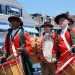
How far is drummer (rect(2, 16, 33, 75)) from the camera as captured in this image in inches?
223

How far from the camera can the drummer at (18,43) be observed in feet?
18.6

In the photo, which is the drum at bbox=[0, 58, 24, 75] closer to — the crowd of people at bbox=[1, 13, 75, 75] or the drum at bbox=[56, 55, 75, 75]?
the crowd of people at bbox=[1, 13, 75, 75]

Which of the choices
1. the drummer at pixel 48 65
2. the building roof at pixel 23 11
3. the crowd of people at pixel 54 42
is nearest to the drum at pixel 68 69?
the crowd of people at pixel 54 42

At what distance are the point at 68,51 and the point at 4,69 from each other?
1111mm

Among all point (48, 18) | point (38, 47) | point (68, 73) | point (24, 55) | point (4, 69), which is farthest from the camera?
point (48, 18)

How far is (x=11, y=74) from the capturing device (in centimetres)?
511

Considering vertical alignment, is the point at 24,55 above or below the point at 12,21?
below

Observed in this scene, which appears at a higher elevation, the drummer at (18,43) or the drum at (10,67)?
the drummer at (18,43)

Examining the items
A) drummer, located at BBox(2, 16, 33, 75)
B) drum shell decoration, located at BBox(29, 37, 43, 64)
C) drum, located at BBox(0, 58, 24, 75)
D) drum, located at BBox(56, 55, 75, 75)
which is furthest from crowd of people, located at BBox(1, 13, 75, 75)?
drum shell decoration, located at BBox(29, 37, 43, 64)

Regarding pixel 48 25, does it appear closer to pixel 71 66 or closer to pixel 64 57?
pixel 64 57

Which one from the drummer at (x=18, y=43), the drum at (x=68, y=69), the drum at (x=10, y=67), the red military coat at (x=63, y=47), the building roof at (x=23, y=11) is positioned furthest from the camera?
the building roof at (x=23, y=11)

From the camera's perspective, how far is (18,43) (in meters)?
5.82

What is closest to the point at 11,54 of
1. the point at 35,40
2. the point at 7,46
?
the point at 7,46

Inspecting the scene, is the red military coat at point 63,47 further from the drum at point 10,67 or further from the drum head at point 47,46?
the drum head at point 47,46
